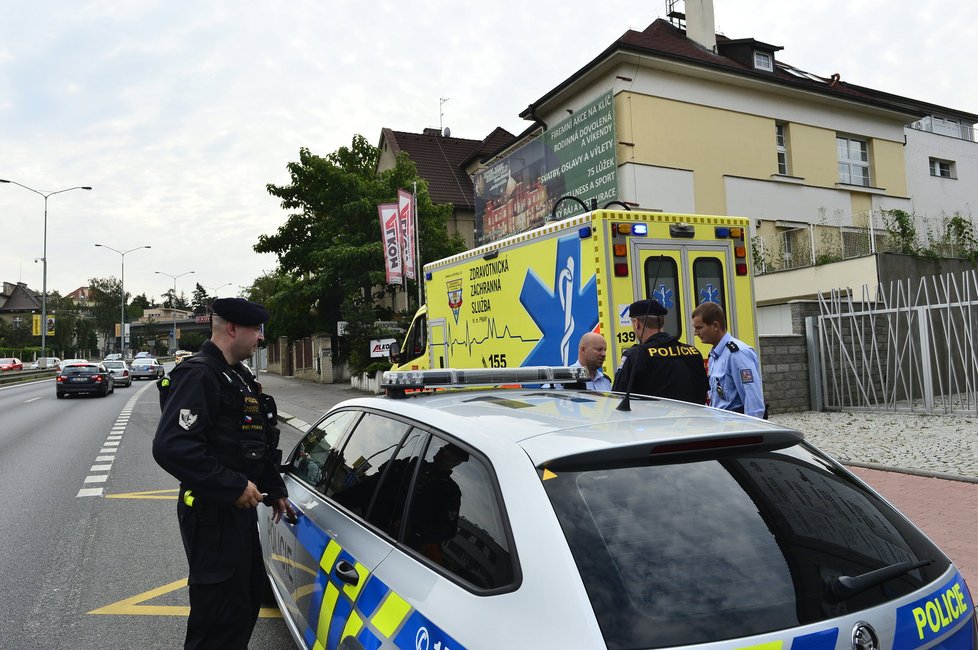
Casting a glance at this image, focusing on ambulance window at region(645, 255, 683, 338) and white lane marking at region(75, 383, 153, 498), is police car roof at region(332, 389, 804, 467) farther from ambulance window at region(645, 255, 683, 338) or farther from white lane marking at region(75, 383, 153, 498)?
white lane marking at region(75, 383, 153, 498)

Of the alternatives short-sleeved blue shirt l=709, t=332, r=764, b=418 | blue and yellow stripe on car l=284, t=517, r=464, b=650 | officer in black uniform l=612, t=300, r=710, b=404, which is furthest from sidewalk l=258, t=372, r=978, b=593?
blue and yellow stripe on car l=284, t=517, r=464, b=650

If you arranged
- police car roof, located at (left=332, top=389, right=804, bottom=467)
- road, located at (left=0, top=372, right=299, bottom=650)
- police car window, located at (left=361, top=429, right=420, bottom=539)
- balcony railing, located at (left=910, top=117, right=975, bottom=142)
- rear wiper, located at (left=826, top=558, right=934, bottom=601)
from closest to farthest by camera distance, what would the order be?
1. rear wiper, located at (left=826, top=558, right=934, bottom=601)
2. police car roof, located at (left=332, top=389, right=804, bottom=467)
3. police car window, located at (left=361, top=429, right=420, bottom=539)
4. road, located at (left=0, top=372, right=299, bottom=650)
5. balcony railing, located at (left=910, top=117, right=975, bottom=142)

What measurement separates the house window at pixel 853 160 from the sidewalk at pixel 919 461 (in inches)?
540

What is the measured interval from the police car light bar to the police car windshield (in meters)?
1.39

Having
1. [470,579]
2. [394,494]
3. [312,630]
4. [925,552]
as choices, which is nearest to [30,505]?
[312,630]

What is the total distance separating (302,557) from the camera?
3.08 m

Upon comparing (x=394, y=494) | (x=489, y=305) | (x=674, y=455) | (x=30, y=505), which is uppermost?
(x=489, y=305)

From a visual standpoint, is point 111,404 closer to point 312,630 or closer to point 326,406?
point 326,406

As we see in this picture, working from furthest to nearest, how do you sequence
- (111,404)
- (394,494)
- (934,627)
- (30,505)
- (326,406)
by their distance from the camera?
1. (111,404)
2. (326,406)
3. (30,505)
4. (394,494)
5. (934,627)

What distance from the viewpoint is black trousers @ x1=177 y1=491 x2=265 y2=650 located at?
2.88 metres

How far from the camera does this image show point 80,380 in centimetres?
2531

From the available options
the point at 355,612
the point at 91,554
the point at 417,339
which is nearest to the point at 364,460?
the point at 355,612

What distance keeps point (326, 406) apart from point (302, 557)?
16.1 m

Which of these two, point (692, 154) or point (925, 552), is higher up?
point (692, 154)
